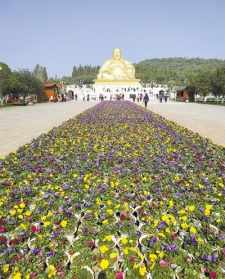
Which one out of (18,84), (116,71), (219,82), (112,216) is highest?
(116,71)

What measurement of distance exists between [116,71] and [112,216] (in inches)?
4029

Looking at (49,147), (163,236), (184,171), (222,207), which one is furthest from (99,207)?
(49,147)

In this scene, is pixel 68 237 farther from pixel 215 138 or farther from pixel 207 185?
pixel 215 138

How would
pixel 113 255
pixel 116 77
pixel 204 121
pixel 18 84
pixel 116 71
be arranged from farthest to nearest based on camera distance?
pixel 116 71
pixel 116 77
pixel 18 84
pixel 204 121
pixel 113 255

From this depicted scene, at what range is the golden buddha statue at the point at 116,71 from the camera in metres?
104

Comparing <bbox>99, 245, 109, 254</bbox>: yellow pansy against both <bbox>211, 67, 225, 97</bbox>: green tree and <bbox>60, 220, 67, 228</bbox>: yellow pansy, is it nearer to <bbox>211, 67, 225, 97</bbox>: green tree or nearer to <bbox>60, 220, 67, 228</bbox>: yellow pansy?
<bbox>60, 220, 67, 228</bbox>: yellow pansy

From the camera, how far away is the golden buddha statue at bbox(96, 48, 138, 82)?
104 metres

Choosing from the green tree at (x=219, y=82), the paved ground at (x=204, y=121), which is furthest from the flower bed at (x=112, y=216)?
the green tree at (x=219, y=82)

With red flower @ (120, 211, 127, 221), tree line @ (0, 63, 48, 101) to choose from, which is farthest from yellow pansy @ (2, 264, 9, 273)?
tree line @ (0, 63, 48, 101)

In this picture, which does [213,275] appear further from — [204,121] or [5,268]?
[204,121]

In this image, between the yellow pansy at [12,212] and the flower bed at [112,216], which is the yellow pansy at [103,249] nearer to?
the flower bed at [112,216]

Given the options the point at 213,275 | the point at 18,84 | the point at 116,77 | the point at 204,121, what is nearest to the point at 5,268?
the point at 213,275

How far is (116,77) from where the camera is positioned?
104 metres

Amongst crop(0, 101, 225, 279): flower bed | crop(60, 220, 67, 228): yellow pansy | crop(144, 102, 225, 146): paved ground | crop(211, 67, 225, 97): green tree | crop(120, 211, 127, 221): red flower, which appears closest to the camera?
crop(0, 101, 225, 279): flower bed
